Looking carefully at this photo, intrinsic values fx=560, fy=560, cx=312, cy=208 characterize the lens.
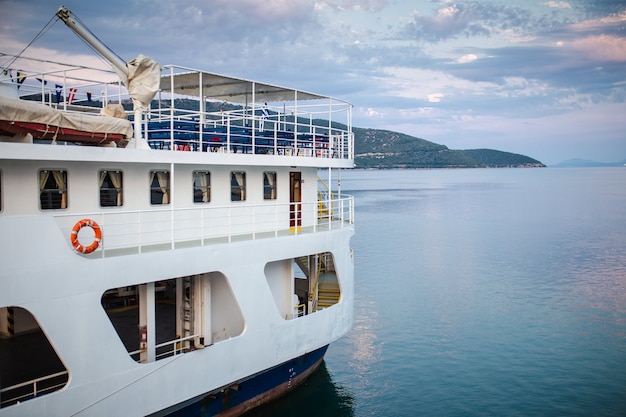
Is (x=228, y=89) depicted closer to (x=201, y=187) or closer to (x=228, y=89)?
(x=228, y=89)

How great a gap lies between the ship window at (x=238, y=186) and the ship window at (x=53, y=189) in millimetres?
4346

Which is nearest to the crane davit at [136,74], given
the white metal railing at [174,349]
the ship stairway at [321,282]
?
the white metal railing at [174,349]

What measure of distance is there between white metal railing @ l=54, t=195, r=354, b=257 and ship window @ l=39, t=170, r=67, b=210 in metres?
0.34

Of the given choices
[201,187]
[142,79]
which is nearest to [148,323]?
[201,187]

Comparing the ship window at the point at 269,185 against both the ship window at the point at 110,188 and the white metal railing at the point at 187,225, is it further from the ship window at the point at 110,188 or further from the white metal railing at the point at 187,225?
the ship window at the point at 110,188

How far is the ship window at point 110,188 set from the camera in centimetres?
1198

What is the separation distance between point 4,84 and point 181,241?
17.5ft

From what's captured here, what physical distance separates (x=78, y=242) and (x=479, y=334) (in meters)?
19.9

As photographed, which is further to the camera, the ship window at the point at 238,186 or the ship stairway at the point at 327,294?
the ship stairway at the point at 327,294

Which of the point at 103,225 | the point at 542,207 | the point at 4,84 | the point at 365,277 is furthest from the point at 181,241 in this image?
the point at 542,207

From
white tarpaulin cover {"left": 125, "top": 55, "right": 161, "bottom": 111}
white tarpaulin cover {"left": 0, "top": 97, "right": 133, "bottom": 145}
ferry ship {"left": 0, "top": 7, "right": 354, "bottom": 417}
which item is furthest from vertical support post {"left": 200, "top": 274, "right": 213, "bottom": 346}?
white tarpaulin cover {"left": 125, "top": 55, "right": 161, "bottom": 111}

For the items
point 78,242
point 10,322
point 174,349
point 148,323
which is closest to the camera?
point 78,242

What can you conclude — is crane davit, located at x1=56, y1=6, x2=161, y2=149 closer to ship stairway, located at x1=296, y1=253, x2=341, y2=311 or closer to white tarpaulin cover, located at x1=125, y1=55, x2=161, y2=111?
white tarpaulin cover, located at x1=125, y1=55, x2=161, y2=111

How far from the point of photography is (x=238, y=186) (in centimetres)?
1482
